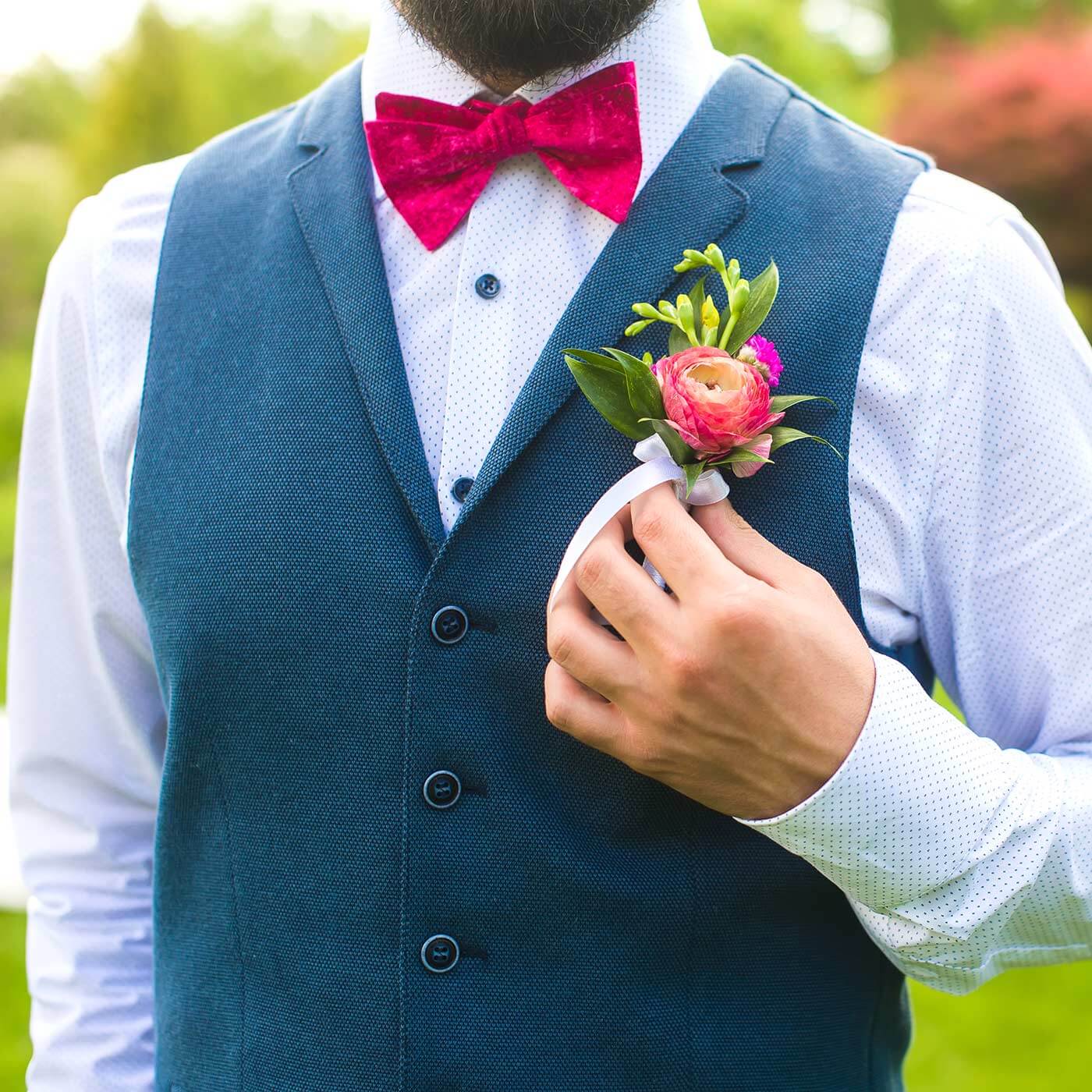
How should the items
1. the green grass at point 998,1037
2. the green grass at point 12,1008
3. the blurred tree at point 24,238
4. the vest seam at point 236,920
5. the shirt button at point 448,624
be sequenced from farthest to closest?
the blurred tree at point 24,238
the green grass at point 12,1008
the green grass at point 998,1037
the vest seam at point 236,920
the shirt button at point 448,624

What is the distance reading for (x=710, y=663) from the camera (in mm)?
1148

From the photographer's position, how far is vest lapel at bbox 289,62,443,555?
130cm

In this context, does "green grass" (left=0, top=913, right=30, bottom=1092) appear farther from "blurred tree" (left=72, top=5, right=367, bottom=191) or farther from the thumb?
"blurred tree" (left=72, top=5, right=367, bottom=191)

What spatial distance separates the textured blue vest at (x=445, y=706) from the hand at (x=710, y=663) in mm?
93

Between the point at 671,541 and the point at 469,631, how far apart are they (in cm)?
24

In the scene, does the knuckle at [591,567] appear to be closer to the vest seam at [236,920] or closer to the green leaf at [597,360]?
the green leaf at [597,360]

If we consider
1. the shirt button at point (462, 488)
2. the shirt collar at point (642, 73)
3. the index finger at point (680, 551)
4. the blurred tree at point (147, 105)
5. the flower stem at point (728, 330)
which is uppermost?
the blurred tree at point (147, 105)

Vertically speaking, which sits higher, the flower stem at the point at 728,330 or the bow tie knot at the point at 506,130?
the bow tie knot at the point at 506,130

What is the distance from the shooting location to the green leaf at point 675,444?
1187mm

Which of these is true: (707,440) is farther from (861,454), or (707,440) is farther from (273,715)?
(273,715)

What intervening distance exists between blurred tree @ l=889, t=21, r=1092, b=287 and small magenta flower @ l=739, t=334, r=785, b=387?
8.97 m

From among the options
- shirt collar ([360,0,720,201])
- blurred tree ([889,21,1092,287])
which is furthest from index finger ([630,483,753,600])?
blurred tree ([889,21,1092,287])

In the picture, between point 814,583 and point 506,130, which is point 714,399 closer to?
point 814,583

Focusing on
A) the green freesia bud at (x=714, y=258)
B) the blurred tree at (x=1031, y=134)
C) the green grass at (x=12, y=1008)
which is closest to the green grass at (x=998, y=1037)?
the green grass at (x=12, y=1008)
